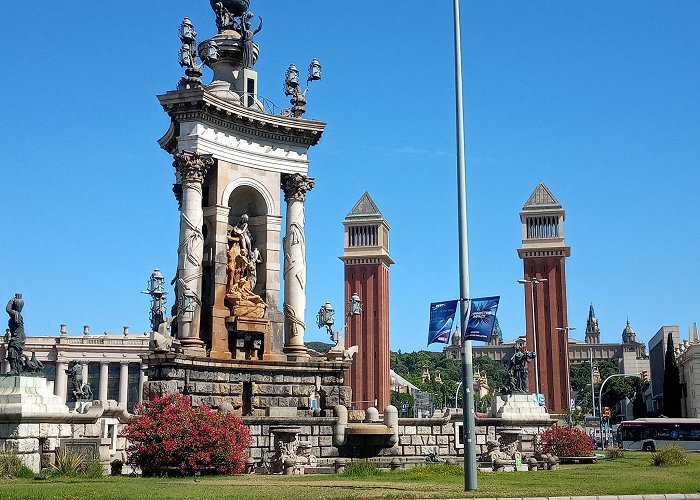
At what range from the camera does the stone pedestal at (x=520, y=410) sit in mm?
34875

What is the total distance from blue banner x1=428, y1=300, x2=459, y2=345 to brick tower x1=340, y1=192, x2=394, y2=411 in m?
83.9

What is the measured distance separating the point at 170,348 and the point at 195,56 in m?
11.1

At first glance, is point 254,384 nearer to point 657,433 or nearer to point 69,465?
point 69,465

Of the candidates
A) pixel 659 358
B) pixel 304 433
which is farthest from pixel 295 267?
pixel 659 358

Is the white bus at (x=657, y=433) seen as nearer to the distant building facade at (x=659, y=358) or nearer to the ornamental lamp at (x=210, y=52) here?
the ornamental lamp at (x=210, y=52)

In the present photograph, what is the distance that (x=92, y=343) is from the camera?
116 meters

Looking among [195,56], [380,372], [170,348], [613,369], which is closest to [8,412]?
[170,348]

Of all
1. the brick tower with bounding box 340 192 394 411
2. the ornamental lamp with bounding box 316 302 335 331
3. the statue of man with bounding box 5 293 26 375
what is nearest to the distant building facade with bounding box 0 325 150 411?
the brick tower with bounding box 340 192 394 411

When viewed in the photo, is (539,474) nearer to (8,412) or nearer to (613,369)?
(8,412)

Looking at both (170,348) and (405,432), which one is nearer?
(170,348)

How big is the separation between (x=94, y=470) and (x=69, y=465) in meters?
0.69

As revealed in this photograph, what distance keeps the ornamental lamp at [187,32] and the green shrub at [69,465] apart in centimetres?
1623

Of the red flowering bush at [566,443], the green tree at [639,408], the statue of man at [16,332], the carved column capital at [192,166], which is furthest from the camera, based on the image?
the green tree at [639,408]

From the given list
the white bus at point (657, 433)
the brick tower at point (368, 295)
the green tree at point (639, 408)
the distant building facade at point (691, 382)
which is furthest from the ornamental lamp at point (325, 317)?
the green tree at point (639, 408)
